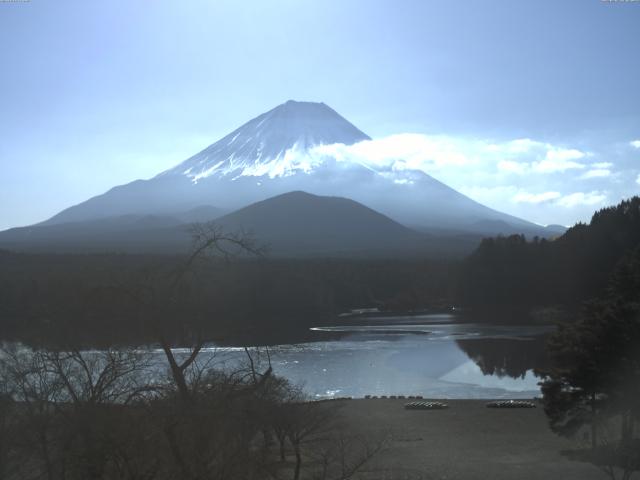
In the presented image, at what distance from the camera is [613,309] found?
11.2 meters

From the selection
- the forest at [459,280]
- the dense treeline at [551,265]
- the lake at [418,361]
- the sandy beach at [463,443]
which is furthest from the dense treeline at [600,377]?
the dense treeline at [551,265]

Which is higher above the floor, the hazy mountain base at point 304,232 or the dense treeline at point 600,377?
the hazy mountain base at point 304,232

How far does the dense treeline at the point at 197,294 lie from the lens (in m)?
5.09

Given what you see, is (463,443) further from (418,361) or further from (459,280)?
(459,280)

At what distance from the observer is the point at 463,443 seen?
Answer: 13.3 metres

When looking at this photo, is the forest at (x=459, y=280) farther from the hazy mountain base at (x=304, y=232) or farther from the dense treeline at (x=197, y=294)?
the hazy mountain base at (x=304, y=232)

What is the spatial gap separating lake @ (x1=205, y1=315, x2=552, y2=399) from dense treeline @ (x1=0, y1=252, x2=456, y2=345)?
1925 mm

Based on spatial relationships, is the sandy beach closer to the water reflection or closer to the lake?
the water reflection

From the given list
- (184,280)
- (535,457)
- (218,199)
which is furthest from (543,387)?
(218,199)

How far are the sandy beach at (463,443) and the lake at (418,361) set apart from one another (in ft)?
7.83

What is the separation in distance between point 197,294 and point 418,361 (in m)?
19.2

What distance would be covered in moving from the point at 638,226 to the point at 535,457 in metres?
38.0

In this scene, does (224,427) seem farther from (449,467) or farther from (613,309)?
(613,309)

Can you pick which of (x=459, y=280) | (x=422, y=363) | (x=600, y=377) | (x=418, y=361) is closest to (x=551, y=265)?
(x=459, y=280)
